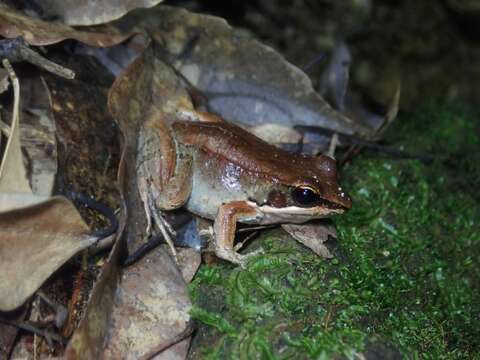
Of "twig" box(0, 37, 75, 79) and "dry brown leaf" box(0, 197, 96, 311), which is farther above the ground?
"twig" box(0, 37, 75, 79)

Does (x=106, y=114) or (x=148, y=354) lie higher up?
(x=106, y=114)

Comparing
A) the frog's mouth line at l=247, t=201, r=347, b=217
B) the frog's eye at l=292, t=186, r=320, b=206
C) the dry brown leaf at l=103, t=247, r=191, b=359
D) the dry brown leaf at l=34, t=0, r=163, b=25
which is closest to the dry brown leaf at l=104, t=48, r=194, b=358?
the dry brown leaf at l=103, t=247, r=191, b=359

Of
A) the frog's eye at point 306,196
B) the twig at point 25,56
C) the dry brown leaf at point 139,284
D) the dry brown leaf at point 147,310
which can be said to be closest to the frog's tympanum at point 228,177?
the frog's eye at point 306,196

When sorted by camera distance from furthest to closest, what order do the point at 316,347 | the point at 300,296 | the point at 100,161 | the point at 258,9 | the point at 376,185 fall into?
the point at 258,9
the point at 376,185
the point at 100,161
the point at 300,296
the point at 316,347

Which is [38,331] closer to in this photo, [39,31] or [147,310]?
[147,310]

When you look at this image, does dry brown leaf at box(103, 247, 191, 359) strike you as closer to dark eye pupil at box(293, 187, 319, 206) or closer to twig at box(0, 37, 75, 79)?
dark eye pupil at box(293, 187, 319, 206)

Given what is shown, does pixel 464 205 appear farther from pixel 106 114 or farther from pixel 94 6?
pixel 94 6

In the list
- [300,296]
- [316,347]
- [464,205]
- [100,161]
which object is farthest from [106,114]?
[464,205]
